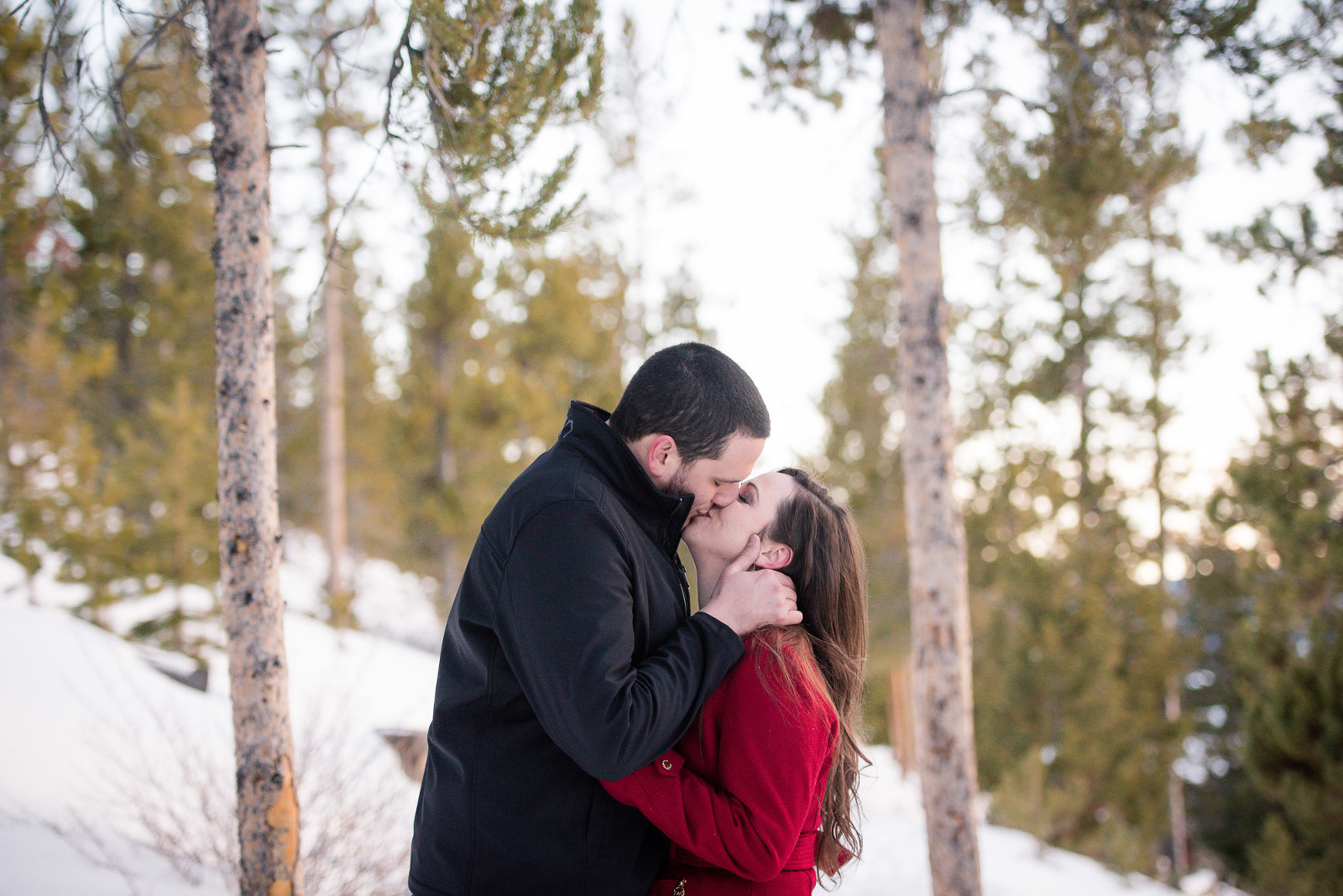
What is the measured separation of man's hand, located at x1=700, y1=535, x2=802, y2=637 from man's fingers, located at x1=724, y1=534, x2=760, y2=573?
0.04 m

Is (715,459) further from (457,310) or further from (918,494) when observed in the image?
(457,310)

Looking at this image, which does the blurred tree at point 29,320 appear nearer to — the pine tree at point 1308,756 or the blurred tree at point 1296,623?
the blurred tree at point 1296,623

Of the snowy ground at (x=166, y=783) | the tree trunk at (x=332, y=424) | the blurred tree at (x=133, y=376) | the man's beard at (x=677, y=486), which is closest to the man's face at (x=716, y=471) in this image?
the man's beard at (x=677, y=486)

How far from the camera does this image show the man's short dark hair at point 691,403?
6.82 feet

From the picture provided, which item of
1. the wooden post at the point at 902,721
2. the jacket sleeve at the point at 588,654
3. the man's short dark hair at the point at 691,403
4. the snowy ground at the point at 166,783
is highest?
the man's short dark hair at the point at 691,403

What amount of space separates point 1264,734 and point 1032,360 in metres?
7.45

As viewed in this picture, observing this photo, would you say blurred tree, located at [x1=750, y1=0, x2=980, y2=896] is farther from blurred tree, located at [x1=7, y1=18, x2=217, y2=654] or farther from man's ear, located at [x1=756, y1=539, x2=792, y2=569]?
blurred tree, located at [x1=7, y1=18, x2=217, y2=654]

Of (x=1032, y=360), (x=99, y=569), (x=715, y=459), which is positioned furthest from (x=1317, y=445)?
(x=99, y=569)

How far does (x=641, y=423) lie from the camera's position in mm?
2107

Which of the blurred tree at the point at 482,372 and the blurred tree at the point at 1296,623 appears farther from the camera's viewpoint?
the blurred tree at the point at 482,372

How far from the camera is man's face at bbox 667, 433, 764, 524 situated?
212 centimetres

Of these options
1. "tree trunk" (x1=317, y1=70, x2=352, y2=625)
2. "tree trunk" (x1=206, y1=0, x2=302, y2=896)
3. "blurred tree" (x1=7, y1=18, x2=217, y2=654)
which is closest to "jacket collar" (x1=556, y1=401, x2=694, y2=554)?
"tree trunk" (x1=206, y1=0, x2=302, y2=896)

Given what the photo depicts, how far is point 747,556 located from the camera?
228 centimetres

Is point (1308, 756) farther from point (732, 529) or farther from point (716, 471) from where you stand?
point (716, 471)
